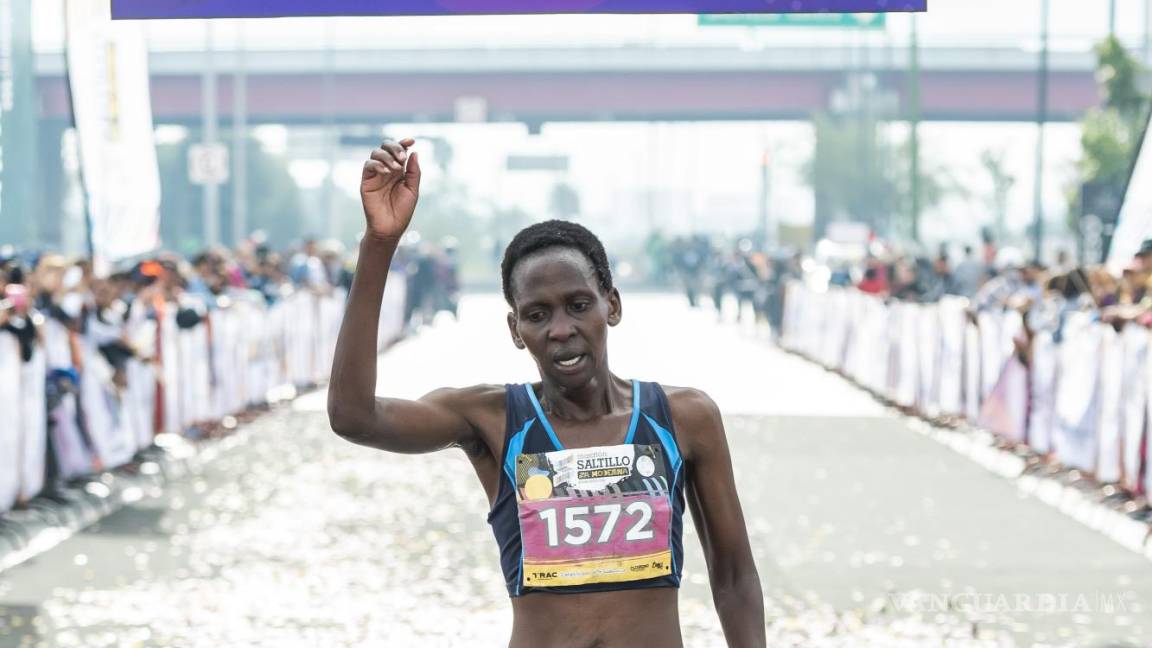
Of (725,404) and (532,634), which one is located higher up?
(532,634)

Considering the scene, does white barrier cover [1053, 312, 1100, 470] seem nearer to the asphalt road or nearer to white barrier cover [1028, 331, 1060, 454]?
white barrier cover [1028, 331, 1060, 454]

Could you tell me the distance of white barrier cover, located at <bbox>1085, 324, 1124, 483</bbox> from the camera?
13.3 meters

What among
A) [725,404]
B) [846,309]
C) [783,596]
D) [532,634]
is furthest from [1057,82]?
[532,634]

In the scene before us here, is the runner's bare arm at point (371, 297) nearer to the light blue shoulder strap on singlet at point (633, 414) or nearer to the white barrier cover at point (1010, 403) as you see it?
the light blue shoulder strap on singlet at point (633, 414)

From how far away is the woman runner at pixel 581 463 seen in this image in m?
3.95

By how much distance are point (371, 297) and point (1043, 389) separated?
12.3 m

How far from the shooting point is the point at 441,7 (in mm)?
6332

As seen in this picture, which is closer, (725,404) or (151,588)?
(151,588)

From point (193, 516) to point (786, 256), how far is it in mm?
27329

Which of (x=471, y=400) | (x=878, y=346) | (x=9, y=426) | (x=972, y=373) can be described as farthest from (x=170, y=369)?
(x=471, y=400)

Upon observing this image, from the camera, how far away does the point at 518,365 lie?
28750 millimetres

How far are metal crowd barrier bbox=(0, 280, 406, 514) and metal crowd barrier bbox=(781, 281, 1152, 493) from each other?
17.4 feet

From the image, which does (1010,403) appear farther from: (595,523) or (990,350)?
(595,523)

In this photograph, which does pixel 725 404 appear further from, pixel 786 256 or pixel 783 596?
pixel 786 256
